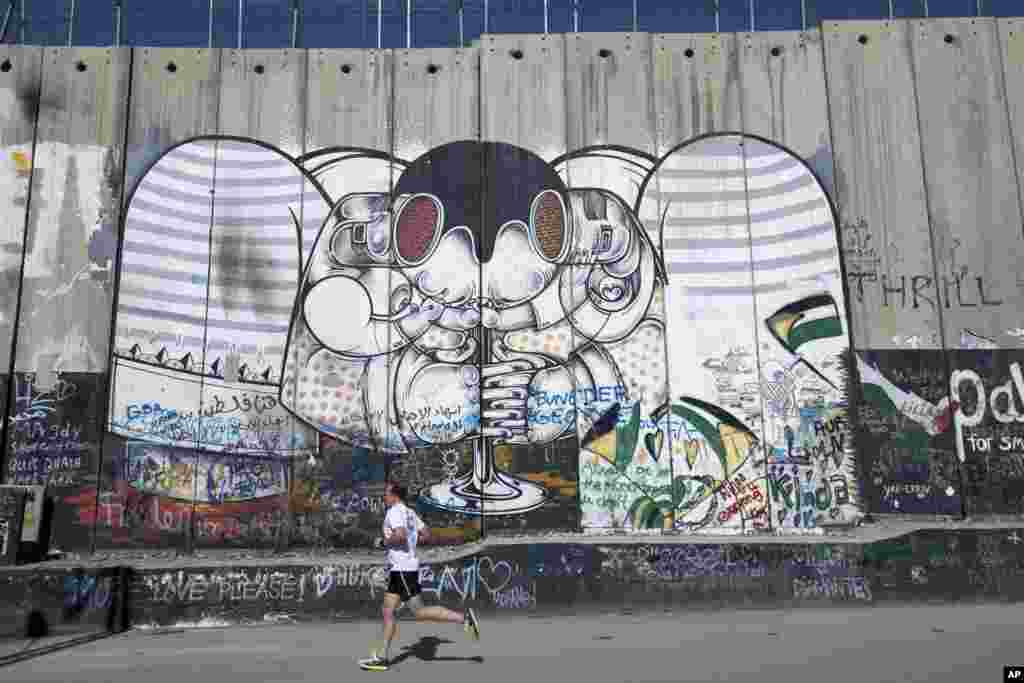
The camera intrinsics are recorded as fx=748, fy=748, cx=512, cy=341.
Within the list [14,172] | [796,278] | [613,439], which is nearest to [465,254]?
[613,439]

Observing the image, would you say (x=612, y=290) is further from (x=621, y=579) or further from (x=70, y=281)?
(x=70, y=281)

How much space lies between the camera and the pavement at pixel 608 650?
21.6ft

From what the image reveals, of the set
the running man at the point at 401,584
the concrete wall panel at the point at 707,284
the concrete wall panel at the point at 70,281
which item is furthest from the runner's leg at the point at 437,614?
the concrete wall panel at the point at 70,281

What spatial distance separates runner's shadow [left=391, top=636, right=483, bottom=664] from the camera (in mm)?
7246

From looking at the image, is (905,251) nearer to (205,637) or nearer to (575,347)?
(575,347)

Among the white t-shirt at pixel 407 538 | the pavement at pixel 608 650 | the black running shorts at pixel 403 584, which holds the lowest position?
the pavement at pixel 608 650

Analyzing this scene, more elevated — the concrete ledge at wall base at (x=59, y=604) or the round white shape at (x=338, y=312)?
the round white shape at (x=338, y=312)

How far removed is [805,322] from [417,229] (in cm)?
660

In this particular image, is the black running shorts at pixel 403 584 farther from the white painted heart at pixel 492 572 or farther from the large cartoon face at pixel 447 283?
the large cartoon face at pixel 447 283

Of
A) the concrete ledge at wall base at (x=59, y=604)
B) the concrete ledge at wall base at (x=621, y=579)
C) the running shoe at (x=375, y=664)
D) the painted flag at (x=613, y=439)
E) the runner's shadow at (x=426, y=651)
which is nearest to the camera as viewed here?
the running shoe at (x=375, y=664)

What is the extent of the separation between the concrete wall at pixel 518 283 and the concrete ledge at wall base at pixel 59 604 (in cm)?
245

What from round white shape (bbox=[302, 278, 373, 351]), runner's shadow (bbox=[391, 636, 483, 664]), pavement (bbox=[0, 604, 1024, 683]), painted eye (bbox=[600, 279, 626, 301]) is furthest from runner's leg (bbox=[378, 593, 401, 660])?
painted eye (bbox=[600, 279, 626, 301])

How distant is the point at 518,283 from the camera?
40.7 feet

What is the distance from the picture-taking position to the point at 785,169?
12758 mm
